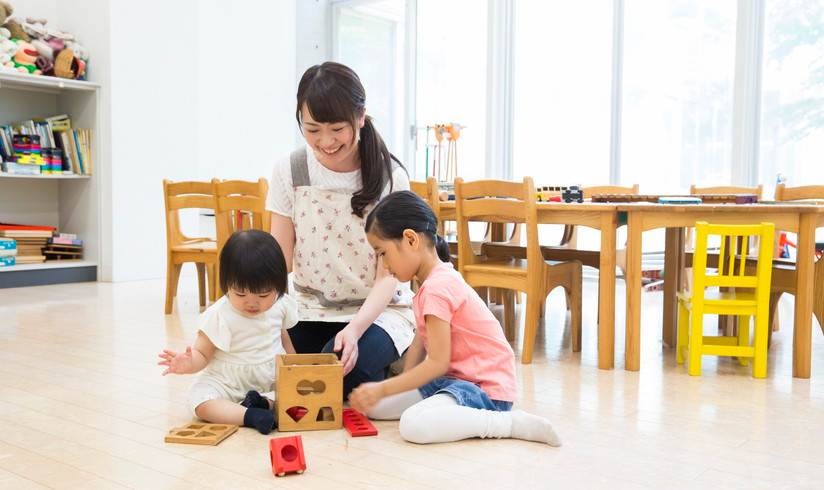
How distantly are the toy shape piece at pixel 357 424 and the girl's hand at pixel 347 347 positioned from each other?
130 mm

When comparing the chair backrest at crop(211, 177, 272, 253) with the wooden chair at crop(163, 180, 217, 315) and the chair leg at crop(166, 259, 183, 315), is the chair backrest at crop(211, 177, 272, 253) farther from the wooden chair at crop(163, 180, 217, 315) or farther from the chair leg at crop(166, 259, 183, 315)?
the chair leg at crop(166, 259, 183, 315)

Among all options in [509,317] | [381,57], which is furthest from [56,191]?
[509,317]

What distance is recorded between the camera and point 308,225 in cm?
215

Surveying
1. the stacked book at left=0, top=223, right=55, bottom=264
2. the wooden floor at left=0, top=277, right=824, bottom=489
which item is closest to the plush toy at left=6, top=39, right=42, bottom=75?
the stacked book at left=0, top=223, right=55, bottom=264

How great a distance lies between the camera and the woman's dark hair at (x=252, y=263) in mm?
1887

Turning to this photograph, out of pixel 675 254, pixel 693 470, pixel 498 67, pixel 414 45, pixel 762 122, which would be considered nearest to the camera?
pixel 693 470

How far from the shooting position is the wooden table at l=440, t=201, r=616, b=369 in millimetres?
2727

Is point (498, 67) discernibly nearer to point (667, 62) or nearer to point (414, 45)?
point (414, 45)

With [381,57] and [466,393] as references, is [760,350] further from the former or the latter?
[381,57]

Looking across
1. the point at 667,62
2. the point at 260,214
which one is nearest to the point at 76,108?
the point at 260,214

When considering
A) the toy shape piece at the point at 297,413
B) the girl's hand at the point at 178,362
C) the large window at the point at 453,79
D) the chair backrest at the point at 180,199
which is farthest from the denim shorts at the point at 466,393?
the large window at the point at 453,79

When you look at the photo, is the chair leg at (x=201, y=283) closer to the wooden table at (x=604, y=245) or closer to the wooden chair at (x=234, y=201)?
the wooden chair at (x=234, y=201)

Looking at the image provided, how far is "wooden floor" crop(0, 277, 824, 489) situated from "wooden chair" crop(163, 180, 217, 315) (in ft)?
2.86

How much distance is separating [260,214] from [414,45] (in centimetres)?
375
